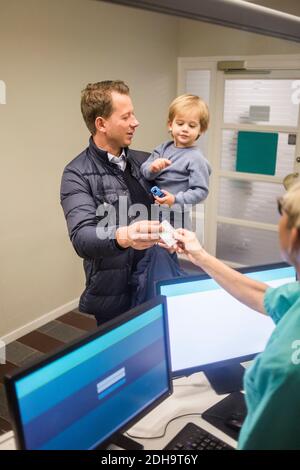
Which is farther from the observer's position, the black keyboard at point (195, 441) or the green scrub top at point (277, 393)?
the black keyboard at point (195, 441)

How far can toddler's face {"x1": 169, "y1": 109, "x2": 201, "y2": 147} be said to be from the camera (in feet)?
6.94

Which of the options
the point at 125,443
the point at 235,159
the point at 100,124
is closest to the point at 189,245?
the point at 125,443

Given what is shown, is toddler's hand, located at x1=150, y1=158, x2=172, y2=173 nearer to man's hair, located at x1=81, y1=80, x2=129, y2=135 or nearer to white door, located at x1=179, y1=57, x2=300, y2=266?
man's hair, located at x1=81, y1=80, x2=129, y2=135

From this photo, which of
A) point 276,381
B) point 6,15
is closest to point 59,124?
point 6,15

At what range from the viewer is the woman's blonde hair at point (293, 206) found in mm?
833

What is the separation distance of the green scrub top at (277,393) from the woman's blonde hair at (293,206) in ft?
0.65

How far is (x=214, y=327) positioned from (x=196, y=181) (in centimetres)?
92

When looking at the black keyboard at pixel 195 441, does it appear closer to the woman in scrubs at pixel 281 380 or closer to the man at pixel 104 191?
the woman in scrubs at pixel 281 380

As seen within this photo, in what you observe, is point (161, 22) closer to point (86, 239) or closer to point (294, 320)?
point (86, 239)

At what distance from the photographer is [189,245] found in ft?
4.44

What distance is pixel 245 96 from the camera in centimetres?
432

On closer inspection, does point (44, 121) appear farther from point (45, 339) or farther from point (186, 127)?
point (45, 339)

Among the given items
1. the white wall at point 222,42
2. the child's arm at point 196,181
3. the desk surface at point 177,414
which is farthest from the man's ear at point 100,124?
the white wall at point 222,42

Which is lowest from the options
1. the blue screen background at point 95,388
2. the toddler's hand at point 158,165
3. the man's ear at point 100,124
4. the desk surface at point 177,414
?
the desk surface at point 177,414
